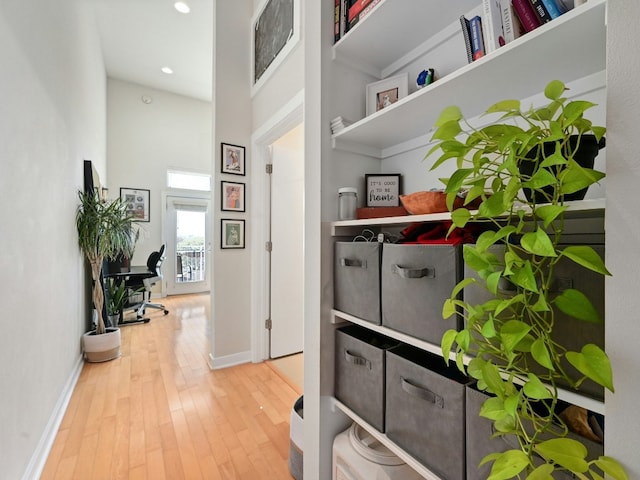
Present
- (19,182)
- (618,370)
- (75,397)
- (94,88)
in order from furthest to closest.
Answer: (94,88)
(75,397)
(19,182)
(618,370)

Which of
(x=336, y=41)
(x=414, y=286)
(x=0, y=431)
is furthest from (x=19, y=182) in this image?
(x=414, y=286)

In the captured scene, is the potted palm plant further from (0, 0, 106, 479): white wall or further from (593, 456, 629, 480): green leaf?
(593, 456, 629, 480): green leaf

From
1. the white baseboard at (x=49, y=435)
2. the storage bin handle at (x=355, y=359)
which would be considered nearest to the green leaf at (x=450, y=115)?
the storage bin handle at (x=355, y=359)

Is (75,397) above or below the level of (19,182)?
below

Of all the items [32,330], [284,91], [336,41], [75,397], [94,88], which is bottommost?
[75,397]

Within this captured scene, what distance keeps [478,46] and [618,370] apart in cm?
90

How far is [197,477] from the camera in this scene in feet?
4.62

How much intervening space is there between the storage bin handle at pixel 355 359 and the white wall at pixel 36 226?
1.39m

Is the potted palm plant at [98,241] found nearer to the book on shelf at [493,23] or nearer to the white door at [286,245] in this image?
the white door at [286,245]

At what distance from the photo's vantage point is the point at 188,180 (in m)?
5.72

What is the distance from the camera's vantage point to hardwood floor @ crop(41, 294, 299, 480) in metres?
1.47

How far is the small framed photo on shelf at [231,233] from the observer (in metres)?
2.61

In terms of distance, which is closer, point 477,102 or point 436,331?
point 436,331

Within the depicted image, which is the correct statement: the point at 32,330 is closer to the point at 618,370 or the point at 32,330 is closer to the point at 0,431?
the point at 0,431
